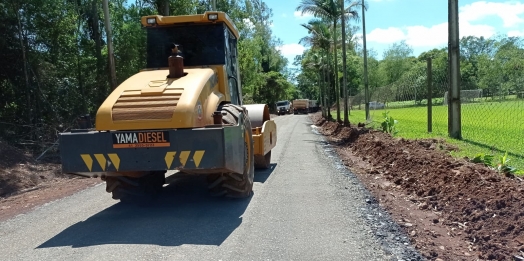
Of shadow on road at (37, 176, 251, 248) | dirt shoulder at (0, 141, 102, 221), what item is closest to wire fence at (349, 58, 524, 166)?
shadow on road at (37, 176, 251, 248)

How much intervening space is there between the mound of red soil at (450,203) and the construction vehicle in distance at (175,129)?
253cm

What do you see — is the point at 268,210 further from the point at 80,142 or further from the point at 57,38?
the point at 57,38

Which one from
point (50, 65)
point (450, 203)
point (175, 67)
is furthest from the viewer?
point (50, 65)

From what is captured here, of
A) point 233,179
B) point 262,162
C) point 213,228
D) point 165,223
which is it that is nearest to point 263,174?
point 262,162

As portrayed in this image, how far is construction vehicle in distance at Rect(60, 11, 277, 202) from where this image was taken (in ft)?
20.4

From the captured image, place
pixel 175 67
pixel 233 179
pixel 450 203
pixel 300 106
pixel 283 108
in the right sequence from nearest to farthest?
pixel 450 203 → pixel 233 179 → pixel 175 67 → pixel 283 108 → pixel 300 106

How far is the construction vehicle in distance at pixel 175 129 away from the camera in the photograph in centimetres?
621

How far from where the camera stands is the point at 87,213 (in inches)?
283

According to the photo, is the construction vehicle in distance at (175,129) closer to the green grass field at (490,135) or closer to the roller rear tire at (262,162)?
the roller rear tire at (262,162)

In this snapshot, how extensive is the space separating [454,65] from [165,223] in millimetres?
9699

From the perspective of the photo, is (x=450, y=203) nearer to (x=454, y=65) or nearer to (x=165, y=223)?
(x=165, y=223)

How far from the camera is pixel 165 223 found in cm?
630

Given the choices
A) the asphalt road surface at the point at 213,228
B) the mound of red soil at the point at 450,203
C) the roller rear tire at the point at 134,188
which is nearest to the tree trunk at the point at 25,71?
the asphalt road surface at the point at 213,228

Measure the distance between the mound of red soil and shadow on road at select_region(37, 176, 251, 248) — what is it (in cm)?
234
